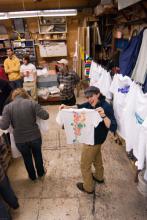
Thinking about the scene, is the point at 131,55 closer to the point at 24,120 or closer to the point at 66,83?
the point at 66,83

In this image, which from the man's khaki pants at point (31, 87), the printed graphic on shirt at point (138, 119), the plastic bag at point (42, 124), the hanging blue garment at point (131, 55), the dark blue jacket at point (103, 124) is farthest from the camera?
the man's khaki pants at point (31, 87)

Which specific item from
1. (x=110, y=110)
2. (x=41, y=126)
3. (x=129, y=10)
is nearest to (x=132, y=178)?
(x=110, y=110)

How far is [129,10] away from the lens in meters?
3.63

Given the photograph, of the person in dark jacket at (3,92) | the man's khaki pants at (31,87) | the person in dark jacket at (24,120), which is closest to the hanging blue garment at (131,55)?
the person in dark jacket at (24,120)

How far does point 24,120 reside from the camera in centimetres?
223

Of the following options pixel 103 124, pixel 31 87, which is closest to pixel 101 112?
pixel 103 124

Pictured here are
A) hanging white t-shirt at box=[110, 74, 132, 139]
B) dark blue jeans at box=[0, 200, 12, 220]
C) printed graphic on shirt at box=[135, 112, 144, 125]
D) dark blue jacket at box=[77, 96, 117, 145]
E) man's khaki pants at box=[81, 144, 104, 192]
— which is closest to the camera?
printed graphic on shirt at box=[135, 112, 144, 125]

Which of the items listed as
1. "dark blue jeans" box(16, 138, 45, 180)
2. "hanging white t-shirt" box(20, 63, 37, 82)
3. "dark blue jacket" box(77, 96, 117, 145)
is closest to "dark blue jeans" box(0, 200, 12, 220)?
"dark blue jeans" box(16, 138, 45, 180)

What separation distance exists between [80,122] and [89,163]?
521 millimetres

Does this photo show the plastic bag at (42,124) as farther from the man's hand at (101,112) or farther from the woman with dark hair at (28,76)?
the woman with dark hair at (28,76)

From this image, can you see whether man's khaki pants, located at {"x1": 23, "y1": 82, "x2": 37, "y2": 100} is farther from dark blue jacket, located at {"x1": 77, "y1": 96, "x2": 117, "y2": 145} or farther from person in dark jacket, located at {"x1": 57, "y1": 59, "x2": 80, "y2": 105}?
dark blue jacket, located at {"x1": 77, "y1": 96, "x2": 117, "y2": 145}

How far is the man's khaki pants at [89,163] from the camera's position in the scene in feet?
7.11

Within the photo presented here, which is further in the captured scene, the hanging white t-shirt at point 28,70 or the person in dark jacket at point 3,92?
the hanging white t-shirt at point 28,70

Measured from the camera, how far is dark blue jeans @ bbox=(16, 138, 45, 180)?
7.81ft
